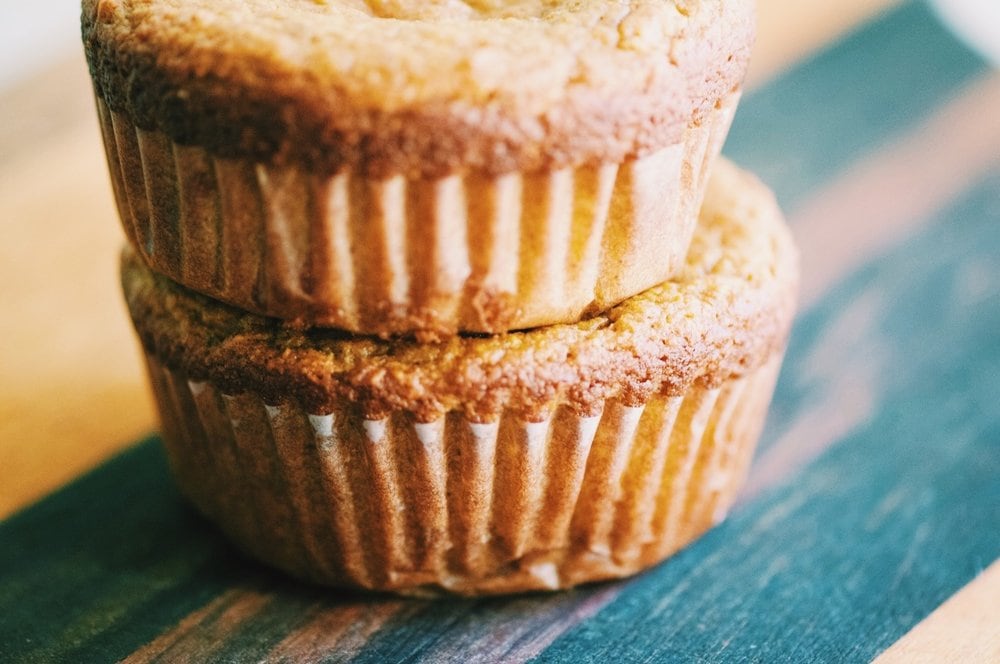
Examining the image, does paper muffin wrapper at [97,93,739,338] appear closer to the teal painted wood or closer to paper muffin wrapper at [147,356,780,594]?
paper muffin wrapper at [147,356,780,594]

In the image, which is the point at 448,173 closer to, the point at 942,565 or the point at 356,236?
the point at 356,236

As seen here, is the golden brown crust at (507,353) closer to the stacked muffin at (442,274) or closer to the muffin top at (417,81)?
the stacked muffin at (442,274)

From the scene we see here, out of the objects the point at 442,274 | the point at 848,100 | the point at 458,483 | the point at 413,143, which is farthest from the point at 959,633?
the point at 848,100

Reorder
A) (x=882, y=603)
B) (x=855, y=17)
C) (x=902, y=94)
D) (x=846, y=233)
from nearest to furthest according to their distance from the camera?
(x=882, y=603) → (x=846, y=233) → (x=902, y=94) → (x=855, y=17)

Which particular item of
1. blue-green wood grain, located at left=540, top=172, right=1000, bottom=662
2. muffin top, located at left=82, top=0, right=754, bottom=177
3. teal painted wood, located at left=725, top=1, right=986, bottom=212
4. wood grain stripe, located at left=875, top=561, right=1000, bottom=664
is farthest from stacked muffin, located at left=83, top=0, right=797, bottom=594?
teal painted wood, located at left=725, top=1, right=986, bottom=212

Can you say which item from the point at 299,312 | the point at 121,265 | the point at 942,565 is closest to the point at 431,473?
the point at 299,312

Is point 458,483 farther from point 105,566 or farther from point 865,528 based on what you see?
point 865,528

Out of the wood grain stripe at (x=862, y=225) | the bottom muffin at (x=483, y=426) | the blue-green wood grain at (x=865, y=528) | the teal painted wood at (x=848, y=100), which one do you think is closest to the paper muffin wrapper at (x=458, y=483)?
the bottom muffin at (x=483, y=426)
